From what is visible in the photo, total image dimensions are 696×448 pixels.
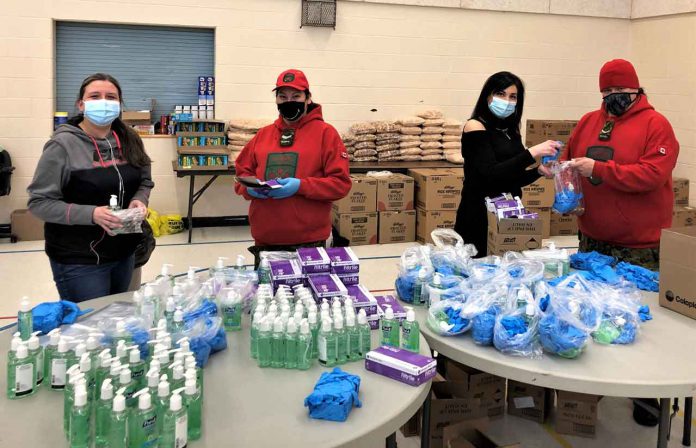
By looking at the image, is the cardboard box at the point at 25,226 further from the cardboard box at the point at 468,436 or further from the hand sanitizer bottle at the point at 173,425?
the hand sanitizer bottle at the point at 173,425

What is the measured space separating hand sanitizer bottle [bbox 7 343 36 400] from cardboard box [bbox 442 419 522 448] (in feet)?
4.69

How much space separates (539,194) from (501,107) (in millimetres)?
3981

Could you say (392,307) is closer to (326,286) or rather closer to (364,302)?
(364,302)

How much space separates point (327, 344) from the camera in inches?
69.9

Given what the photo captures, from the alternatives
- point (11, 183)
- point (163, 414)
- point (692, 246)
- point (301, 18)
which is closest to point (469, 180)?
point (692, 246)

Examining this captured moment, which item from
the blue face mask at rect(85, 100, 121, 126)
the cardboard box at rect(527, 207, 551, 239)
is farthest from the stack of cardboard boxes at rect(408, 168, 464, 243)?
the blue face mask at rect(85, 100, 121, 126)

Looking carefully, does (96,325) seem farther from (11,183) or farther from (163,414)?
(11,183)

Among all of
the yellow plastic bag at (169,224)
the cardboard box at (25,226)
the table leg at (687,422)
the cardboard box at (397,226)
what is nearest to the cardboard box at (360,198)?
the cardboard box at (397,226)

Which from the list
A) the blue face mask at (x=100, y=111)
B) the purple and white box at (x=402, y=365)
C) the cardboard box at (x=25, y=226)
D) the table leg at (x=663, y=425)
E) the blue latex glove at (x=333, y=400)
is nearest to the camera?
the blue latex glove at (x=333, y=400)

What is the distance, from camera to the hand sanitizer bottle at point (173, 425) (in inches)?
52.5

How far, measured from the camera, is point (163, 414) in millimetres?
1350

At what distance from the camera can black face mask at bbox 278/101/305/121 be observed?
10.3 feet

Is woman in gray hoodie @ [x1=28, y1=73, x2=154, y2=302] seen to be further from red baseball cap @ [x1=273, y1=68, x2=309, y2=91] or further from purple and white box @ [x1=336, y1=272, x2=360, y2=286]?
purple and white box @ [x1=336, y1=272, x2=360, y2=286]

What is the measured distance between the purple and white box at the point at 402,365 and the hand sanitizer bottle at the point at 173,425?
1.97 ft
